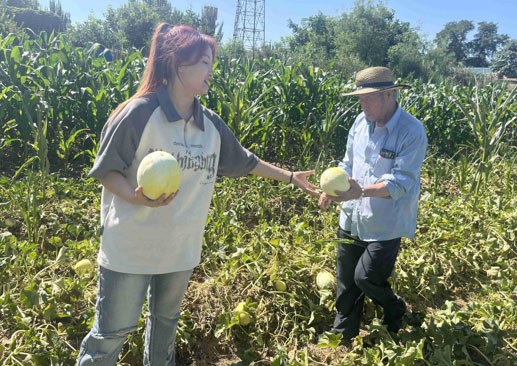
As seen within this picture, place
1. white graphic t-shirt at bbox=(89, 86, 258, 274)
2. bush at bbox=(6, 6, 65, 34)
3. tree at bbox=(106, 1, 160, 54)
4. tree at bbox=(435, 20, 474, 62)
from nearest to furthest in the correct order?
white graphic t-shirt at bbox=(89, 86, 258, 274) → bush at bbox=(6, 6, 65, 34) → tree at bbox=(106, 1, 160, 54) → tree at bbox=(435, 20, 474, 62)

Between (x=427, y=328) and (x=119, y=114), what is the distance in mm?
2024

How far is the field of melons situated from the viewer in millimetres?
2293

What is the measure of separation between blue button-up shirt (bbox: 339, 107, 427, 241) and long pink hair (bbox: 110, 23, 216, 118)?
3.56 feet

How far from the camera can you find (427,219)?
4.02m

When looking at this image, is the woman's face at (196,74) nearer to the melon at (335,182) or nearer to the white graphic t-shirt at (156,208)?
the white graphic t-shirt at (156,208)

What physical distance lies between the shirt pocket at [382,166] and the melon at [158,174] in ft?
3.97

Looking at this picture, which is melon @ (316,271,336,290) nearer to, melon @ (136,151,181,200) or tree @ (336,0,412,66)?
melon @ (136,151,181,200)

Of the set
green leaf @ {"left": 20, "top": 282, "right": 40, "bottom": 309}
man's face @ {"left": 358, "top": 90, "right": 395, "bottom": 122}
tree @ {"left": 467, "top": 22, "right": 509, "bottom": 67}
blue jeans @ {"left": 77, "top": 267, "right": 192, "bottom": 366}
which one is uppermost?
tree @ {"left": 467, "top": 22, "right": 509, "bottom": 67}

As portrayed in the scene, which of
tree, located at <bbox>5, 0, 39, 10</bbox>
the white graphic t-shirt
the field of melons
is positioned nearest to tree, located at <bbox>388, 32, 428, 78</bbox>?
the field of melons

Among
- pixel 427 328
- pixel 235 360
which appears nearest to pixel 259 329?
pixel 235 360

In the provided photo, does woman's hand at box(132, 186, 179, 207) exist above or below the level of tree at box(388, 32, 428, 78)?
below

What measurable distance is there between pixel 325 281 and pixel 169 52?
1.87 meters

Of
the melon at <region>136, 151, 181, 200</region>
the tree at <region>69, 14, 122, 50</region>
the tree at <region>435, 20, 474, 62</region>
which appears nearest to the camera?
the melon at <region>136, 151, 181, 200</region>

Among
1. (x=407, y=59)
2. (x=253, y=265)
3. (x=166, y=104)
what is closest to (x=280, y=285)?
(x=253, y=265)
